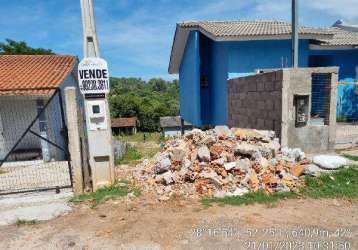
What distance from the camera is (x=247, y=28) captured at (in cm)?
1181

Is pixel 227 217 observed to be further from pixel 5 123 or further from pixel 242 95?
pixel 5 123

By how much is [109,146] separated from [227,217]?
2.79m

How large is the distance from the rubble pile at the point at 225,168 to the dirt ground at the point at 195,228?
57cm

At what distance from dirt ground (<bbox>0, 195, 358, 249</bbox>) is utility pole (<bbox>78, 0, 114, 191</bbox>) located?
925mm

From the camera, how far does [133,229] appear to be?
3.94 meters

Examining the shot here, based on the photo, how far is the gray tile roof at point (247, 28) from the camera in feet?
35.4

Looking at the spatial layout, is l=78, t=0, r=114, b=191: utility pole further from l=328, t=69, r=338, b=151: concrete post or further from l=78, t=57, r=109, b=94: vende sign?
l=328, t=69, r=338, b=151: concrete post

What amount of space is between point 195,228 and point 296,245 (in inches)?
54.0

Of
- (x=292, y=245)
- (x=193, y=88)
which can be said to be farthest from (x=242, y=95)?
(x=292, y=245)

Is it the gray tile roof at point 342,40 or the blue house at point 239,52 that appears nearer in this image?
the blue house at point 239,52

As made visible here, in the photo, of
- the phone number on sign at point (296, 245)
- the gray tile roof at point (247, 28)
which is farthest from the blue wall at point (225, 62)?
the phone number on sign at point (296, 245)

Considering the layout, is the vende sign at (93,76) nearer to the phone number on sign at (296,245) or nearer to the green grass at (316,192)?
the green grass at (316,192)

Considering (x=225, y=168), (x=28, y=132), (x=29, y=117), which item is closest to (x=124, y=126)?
(x=29, y=117)

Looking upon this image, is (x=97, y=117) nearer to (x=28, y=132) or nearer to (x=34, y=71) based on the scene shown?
(x=28, y=132)
